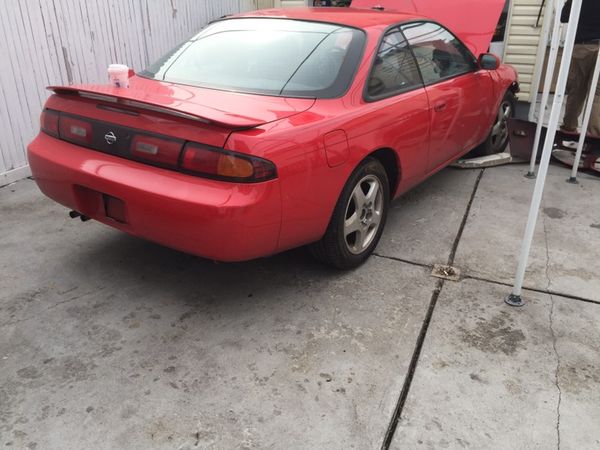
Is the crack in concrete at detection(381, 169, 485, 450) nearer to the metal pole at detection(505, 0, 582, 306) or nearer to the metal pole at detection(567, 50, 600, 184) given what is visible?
the metal pole at detection(505, 0, 582, 306)

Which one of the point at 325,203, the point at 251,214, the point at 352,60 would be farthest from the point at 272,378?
the point at 352,60

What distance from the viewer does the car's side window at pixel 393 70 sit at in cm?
316

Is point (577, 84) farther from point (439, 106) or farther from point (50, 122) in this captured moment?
point (50, 122)

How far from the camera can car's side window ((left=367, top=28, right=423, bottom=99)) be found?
316cm

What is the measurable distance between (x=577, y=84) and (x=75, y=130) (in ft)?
17.6

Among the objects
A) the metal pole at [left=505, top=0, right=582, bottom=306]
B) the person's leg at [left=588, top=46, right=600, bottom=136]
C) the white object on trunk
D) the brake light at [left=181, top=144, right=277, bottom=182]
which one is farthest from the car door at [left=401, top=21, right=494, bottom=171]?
the white object on trunk

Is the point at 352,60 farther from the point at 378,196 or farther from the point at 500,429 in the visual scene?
the point at 500,429

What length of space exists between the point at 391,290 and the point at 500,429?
1.07 metres

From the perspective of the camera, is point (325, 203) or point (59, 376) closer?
point (59, 376)

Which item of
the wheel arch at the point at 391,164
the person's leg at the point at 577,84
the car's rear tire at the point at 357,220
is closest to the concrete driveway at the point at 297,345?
the car's rear tire at the point at 357,220

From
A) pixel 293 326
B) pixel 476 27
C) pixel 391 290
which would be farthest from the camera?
pixel 476 27

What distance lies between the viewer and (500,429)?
2059 mm

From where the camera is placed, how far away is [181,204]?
235cm

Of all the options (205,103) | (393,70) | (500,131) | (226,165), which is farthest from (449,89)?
(226,165)
